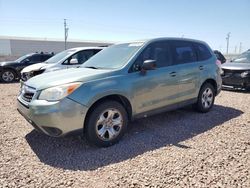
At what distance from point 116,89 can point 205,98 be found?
9.36ft

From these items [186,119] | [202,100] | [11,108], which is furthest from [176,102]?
[11,108]

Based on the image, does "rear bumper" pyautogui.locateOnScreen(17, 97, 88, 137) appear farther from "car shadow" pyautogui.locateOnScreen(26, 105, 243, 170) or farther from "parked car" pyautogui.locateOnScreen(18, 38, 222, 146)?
"car shadow" pyautogui.locateOnScreen(26, 105, 243, 170)

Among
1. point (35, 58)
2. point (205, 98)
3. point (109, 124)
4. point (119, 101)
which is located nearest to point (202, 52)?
point (205, 98)

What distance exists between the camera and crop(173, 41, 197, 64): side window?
489cm

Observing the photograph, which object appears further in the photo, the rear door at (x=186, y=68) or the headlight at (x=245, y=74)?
the headlight at (x=245, y=74)

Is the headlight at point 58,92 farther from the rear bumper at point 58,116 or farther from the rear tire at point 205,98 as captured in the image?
the rear tire at point 205,98

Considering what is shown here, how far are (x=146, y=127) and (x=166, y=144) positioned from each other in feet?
2.89

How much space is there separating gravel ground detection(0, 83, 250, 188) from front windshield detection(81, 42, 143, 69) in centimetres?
134

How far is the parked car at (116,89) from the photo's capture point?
337 cm

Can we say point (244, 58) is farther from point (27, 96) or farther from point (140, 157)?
point (27, 96)

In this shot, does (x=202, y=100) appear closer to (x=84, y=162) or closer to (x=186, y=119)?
A: (x=186, y=119)

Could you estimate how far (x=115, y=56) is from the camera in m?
4.50

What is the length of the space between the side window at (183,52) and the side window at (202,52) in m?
0.20

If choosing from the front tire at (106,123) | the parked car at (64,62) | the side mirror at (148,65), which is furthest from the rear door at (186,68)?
the parked car at (64,62)
